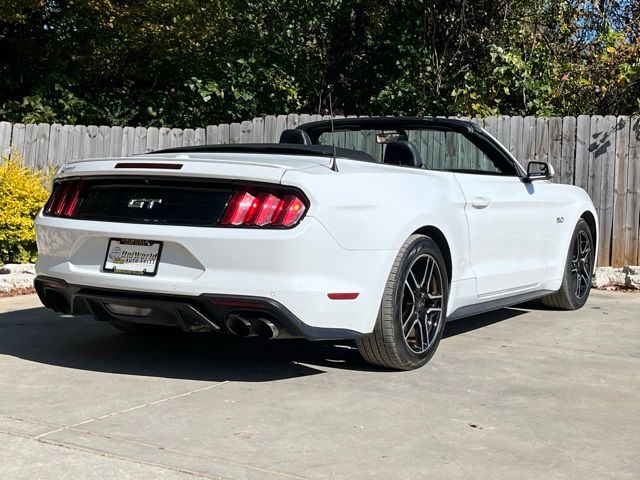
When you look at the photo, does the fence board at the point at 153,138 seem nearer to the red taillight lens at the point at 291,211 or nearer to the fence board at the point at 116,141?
Answer: the fence board at the point at 116,141

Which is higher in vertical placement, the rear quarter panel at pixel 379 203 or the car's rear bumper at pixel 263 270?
the rear quarter panel at pixel 379 203

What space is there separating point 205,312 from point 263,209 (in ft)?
1.96

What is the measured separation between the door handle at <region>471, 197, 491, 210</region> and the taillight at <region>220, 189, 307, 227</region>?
1.61 meters

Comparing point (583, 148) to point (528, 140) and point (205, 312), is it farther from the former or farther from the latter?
point (205, 312)

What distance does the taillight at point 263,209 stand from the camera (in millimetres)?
4707

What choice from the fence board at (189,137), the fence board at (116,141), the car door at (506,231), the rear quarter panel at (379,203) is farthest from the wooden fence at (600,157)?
the rear quarter panel at (379,203)

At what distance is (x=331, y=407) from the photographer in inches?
183

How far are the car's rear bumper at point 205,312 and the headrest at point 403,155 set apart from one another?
4.64 ft

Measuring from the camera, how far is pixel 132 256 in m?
4.98

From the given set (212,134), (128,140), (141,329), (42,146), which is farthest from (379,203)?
(42,146)

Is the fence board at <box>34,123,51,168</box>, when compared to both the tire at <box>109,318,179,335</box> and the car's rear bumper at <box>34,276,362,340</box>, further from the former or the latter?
the car's rear bumper at <box>34,276,362,340</box>

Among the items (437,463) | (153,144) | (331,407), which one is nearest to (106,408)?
(331,407)

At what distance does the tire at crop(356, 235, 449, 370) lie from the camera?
16.9 ft

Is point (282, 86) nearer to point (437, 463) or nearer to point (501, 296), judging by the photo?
point (501, 296)
